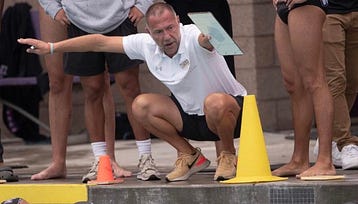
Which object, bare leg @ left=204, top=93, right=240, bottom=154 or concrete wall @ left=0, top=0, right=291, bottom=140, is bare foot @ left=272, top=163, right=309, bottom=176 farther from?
concrete wall @ left=0, top=0, right=291, bottom=140

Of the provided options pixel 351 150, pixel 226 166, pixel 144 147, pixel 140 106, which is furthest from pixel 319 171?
pixel 144 147

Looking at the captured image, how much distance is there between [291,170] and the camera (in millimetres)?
7176

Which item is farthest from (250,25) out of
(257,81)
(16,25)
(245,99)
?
(245,99)

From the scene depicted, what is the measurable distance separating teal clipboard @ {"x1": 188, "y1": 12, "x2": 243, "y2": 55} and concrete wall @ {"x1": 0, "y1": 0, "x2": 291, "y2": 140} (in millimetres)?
4278

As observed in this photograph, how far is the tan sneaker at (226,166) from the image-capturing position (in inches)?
281

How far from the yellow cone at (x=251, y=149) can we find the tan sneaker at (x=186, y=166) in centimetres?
44

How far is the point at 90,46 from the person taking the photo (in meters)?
7.27

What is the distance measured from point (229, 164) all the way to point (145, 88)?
14.1 ft

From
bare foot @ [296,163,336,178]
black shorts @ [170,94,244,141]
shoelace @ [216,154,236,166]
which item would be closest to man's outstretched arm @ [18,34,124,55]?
black shorts @ [170,94,244,141]

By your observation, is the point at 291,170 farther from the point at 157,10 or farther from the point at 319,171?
the point at 157,10

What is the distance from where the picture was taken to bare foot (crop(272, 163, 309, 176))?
7.14 meters

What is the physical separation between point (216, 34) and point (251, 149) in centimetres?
73

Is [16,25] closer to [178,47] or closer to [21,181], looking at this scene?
[21,181]

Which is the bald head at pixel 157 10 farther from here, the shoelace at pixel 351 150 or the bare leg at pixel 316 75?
the shoelace at pixel 351 150
